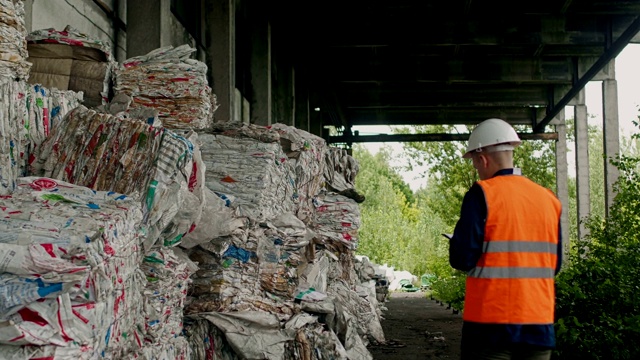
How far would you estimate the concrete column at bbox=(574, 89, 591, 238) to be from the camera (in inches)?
710

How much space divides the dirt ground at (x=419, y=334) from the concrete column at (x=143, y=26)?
3757 mm

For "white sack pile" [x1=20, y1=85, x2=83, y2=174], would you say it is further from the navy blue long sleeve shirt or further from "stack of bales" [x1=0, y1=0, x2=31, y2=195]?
the navy blue long sleeve shirt

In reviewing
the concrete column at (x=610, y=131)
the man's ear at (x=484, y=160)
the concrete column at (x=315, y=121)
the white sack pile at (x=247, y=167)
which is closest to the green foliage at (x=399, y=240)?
the concrete column at (x=315, y=121)

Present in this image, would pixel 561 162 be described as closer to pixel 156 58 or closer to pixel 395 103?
pixel 395 103

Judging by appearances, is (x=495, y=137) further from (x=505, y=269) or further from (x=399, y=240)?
(x=399, y=240)

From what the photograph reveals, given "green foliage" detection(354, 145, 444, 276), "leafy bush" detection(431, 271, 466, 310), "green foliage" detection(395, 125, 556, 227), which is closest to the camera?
"leafy bush" detection(431, 271, 466, 310)

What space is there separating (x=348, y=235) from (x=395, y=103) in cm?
1177

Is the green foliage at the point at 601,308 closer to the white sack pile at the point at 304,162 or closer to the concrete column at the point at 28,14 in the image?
the white sack pile at the point at 304,162

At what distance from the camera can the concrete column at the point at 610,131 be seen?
579 inches

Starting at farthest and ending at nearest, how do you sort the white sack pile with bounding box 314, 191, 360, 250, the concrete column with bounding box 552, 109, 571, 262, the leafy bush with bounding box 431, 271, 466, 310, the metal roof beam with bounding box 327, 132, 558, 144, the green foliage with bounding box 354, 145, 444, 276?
the green foliage with bounding box 354, 145, 444, 276, the concrete column with bounding box 552, 109, 571, 262, the metal roof beam with bounding box 327, 132, 558, 144, the leafy bush with bounding box 431, 271, 466, 310, the white sack pile with bounding box 314, 191, 360, 250

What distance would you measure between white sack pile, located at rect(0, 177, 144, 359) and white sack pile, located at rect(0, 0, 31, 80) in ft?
1.93

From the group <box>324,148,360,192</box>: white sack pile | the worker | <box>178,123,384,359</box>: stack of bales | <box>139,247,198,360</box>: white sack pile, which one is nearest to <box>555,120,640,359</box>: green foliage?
<box>178,123,384,359</box>: stack of bales

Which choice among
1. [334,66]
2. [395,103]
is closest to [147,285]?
[334,66]

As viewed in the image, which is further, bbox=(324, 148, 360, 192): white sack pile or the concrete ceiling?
the concrete ceiling
